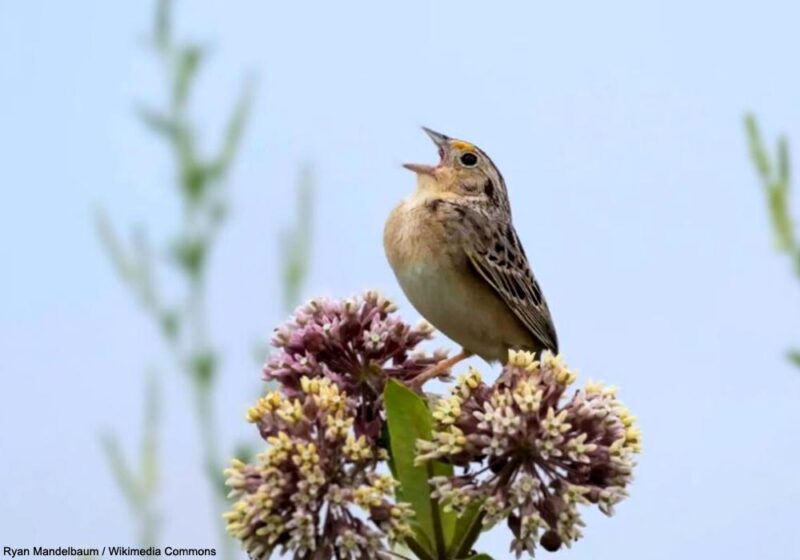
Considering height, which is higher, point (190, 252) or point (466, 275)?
point (466, 275)

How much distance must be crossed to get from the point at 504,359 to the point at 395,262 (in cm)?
50

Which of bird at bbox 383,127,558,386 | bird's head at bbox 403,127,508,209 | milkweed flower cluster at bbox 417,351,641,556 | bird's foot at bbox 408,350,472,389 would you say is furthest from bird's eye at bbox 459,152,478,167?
milkweed flower cluster at bbox 417,351,641,556

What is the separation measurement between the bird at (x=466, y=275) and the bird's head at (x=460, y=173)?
0.16 ft

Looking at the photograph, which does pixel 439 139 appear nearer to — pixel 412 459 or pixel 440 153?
pixel 440 153

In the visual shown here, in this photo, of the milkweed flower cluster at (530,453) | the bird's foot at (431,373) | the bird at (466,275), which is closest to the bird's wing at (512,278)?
the bird at (466,275)

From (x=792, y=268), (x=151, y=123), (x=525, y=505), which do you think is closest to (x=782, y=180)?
(x=792, y=268)

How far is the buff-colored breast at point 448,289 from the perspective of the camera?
5.24 metres

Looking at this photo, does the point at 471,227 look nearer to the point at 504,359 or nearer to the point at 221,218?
the point at 504,359

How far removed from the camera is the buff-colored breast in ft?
17.2

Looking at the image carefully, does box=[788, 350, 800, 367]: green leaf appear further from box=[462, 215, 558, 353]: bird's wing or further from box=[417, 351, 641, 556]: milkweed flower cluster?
box=[462, 215, 558, 353]: bird's wing

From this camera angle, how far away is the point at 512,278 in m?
5.46

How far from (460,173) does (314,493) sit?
2.81 meters

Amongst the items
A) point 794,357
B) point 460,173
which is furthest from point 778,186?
point 460,173

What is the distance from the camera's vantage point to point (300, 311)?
3.83 meters
